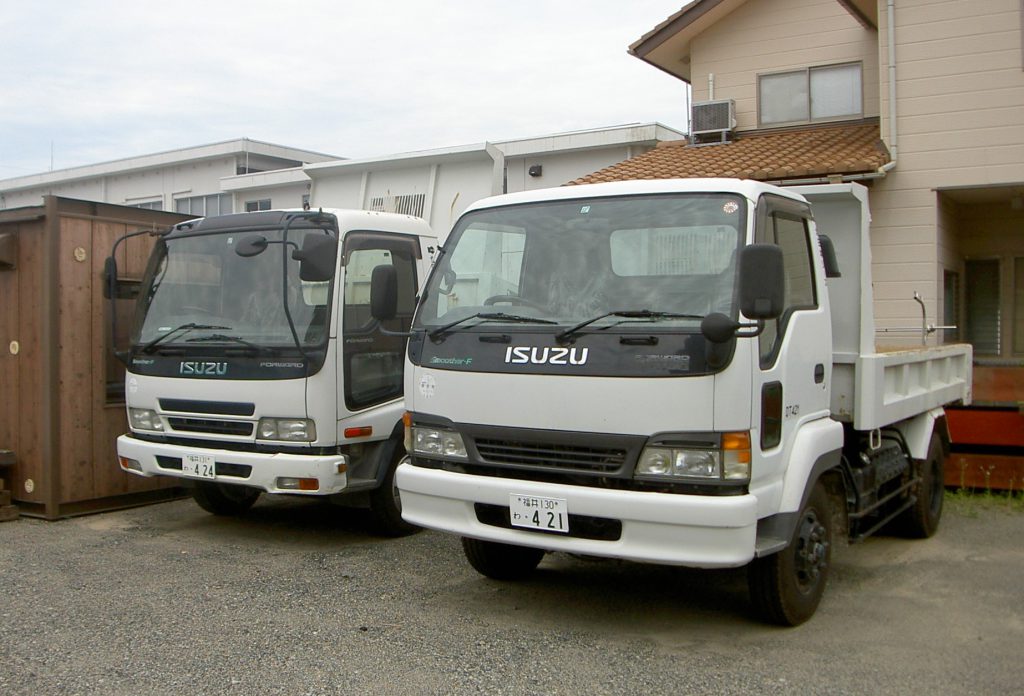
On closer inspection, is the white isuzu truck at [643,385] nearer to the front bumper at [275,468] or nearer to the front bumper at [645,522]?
the front bumper at [645,522]

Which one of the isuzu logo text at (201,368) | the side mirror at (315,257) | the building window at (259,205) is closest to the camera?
the side mirror at (315,257)

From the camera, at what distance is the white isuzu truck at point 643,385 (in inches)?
177

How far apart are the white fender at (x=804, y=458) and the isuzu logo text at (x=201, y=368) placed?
3870 mm

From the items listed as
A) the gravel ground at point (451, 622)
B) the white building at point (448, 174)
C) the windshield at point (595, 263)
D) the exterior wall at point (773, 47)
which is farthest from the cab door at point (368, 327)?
the exterior wall at point (773, 47)

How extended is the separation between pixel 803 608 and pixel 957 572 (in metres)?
1.86

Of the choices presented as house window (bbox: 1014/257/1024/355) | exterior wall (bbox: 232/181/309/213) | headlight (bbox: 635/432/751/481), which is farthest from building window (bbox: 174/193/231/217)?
headlight (bbox: 635/432/751/481)

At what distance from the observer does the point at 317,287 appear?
22.3ft

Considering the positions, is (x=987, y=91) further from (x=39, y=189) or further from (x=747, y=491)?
(x=39, y=189)

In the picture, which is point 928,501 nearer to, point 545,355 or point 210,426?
point 545,355

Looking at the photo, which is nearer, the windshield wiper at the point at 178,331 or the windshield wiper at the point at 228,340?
the windshield wiper at the point at 228,340

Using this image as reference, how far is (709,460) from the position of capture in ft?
14.8

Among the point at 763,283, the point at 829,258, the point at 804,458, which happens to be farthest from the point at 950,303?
the point at 763,283

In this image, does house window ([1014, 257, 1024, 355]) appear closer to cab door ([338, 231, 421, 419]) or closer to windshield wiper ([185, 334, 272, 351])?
cab door ([338, 231, 421, 419])

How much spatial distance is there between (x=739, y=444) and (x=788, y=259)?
1.23m
